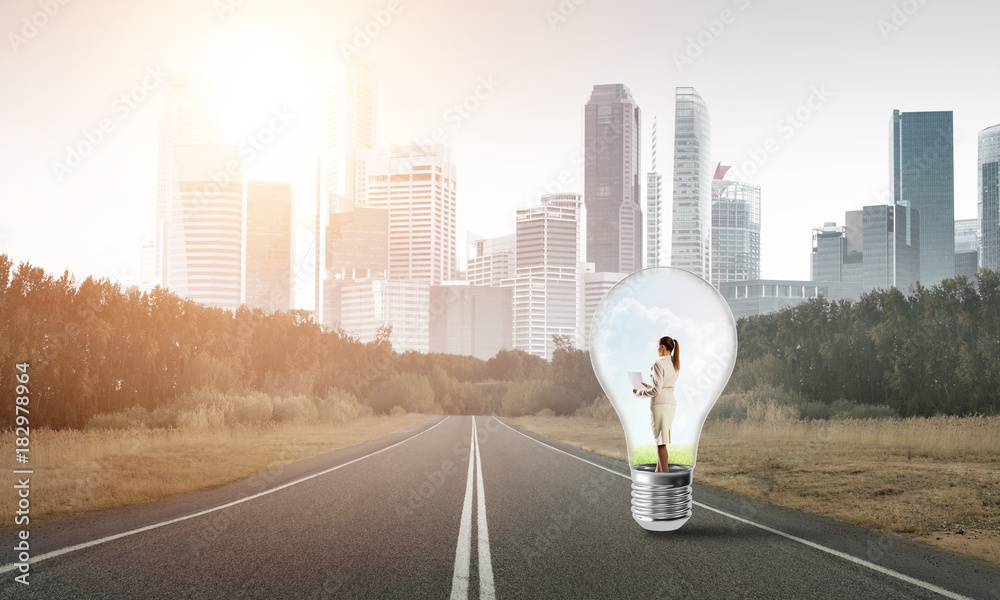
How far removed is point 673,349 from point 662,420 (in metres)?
0.78

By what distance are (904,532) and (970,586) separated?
3.14 meters

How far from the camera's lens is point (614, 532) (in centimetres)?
851

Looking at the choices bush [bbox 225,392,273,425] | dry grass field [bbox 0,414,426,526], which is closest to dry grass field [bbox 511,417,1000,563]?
dry grass field [bbox 0,414,426,526]

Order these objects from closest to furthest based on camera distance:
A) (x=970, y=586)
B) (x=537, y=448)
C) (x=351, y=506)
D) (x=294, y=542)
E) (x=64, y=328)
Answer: (x=970, y=586) < (x=294, y=542) < (x=351, y=506) < (x=537, y=448) < (x=64, y=328)

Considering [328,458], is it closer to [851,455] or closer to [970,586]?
[851,455]

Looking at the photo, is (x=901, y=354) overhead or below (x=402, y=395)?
overhead

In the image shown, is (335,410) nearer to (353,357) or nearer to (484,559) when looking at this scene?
(353,357)

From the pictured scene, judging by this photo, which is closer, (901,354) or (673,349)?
(673,349)

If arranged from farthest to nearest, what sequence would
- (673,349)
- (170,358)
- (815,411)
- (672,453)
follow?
(170,358)
(815,411)
(672,453)
(673,349)

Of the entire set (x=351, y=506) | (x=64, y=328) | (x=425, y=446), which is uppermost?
(x=64, y=328)

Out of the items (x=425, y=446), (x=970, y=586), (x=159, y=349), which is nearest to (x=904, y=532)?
(x=970, y=586)

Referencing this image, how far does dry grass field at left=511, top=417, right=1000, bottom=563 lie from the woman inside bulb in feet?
12.7

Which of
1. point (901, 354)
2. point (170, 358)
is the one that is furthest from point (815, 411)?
point (170, 358)

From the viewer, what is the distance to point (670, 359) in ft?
24.4
